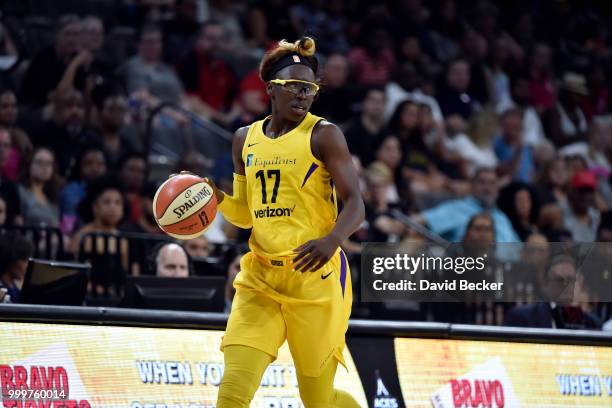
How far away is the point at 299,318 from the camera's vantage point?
215 inches

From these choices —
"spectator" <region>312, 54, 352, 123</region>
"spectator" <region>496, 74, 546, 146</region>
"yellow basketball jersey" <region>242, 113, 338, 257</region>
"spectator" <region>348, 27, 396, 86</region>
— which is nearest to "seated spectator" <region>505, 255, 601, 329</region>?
"yellow basketball jersey" <region>242, 113, 338, 257</region>

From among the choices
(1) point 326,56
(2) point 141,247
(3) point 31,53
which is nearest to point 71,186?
(2) point 141,247

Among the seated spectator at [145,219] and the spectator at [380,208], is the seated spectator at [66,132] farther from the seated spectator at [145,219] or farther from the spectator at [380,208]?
the spectator at [380,208]

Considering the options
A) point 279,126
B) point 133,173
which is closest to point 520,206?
point 133,173

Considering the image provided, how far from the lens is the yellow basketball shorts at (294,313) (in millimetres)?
5434

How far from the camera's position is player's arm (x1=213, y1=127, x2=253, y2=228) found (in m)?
5.80

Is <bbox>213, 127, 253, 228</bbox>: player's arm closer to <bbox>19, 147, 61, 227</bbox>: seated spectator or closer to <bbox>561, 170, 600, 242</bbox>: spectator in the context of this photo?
<bbox>19, 147, 61, 227</bbox>: seated spectator

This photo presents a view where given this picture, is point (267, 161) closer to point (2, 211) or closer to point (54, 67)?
point (2, 211)

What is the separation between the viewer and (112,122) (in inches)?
436

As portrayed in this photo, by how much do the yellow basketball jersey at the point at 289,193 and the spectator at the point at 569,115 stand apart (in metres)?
10.6

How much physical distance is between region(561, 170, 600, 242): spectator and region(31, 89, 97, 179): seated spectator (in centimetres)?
554

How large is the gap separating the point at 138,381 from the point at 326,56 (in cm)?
835

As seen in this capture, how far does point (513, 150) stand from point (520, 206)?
2402mm

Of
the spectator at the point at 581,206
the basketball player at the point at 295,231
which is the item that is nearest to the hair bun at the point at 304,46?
the basketball player at the point at 295,231
